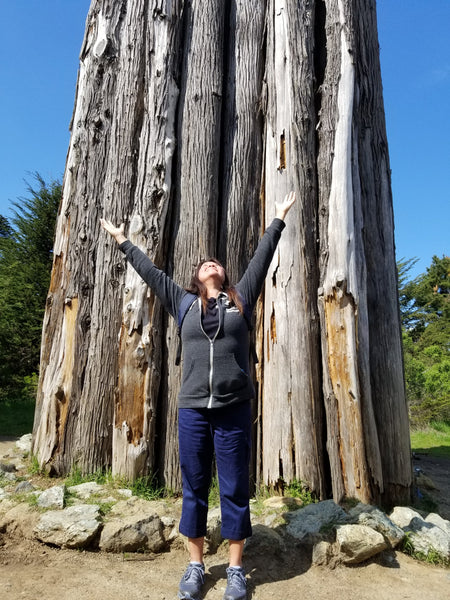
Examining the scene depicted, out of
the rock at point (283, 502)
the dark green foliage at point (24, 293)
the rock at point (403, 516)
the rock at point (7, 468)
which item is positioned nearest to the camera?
the rock at point (403, 516)

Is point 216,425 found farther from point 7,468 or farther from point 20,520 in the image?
point 7,468

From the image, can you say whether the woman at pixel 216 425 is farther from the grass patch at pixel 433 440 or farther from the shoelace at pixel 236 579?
the grass patch at pixel 433 440

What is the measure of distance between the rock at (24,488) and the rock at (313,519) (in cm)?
210

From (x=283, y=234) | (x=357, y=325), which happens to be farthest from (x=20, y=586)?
(x=283, y=234)

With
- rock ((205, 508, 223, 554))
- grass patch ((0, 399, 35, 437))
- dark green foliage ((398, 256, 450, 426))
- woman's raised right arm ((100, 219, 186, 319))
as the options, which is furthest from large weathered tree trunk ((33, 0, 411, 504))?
dark green foliage ((398, 256, 450, 426))

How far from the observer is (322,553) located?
307 cm

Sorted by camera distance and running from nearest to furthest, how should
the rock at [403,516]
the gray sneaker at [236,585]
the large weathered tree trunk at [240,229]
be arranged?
the gray sneaker at [236,585] → the rock at [403,516] → the large weathered tree trunk at [240,229]

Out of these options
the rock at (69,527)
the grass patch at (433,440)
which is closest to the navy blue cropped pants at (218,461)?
the rock at (69,527)

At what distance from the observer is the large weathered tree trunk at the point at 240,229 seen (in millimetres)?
3973

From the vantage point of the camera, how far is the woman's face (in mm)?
3150

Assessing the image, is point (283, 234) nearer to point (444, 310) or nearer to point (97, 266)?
point (97, 266)

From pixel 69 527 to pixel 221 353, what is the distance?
1.69 meters

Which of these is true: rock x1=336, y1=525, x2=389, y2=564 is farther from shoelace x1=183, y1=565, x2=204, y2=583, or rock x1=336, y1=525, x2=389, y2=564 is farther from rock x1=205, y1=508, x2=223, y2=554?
shoelace x1=183, y1=565, x2=204, y2=583

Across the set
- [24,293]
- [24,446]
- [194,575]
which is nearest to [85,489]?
[194,575]
